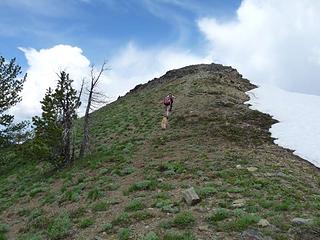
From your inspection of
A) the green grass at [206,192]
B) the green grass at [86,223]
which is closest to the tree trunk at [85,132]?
the green grass at [86,223]

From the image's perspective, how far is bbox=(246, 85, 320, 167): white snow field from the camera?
20.9 meters

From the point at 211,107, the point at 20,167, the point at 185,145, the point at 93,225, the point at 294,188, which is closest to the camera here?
the point at 93,225

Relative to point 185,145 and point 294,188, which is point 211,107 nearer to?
point 185,145

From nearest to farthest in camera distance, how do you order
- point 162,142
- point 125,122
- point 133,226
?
point 133,226, point 162,142, point 125,122

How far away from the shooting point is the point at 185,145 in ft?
70.4

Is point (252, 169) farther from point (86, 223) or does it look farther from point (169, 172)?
point (86, 223)

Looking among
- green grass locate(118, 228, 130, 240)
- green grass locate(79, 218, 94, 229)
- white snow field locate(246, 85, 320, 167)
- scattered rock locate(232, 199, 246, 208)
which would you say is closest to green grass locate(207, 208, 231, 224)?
scattered rock locate(232, 199, 246, 208)

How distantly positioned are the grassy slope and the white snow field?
0.92 meters

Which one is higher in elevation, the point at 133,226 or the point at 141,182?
the point at 141,182

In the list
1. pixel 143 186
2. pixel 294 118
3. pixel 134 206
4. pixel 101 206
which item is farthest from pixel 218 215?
pixel 294 118

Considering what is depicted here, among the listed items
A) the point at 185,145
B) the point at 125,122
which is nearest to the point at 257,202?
the point at 185,145

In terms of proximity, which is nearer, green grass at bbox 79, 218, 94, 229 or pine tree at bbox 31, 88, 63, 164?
green grass at bbox 79, 218, 94, 229

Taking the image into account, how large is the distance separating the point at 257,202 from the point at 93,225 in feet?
16.4

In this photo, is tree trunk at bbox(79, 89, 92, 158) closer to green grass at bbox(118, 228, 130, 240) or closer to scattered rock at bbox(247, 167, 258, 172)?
scattered rock at bbox(247, 167, 258, 172)
